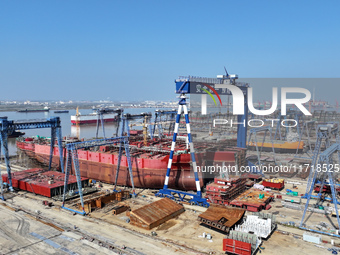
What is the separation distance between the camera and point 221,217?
23.3 m

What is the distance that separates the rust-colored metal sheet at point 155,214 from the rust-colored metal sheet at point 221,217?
294 cm

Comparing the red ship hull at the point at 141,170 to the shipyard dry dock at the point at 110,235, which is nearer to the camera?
the shipyard dry dock at the point at 110,235

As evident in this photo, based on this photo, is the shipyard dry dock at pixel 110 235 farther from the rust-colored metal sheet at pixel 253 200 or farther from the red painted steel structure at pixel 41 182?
the red painted steel structure at pixel 41 182

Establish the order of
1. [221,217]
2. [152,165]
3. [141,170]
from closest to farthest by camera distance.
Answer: [221,217] < [152,165] < [141,170]

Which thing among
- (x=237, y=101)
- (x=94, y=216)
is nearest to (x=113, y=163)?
(x=94, y=216)

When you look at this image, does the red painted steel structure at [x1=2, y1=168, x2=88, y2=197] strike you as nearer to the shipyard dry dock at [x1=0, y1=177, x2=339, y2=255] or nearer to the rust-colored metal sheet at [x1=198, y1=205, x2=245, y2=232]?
the shipyard dry dock at [x1=0, y1=177, x2=339, y2=255]

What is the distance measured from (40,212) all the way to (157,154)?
15.7 m

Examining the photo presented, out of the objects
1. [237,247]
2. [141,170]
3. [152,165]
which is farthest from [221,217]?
[141,170]

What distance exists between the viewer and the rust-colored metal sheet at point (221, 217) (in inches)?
879

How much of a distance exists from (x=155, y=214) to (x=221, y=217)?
561cm

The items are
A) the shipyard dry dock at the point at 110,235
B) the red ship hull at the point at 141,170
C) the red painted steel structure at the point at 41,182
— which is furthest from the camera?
the red ship hull at the point at 141,170

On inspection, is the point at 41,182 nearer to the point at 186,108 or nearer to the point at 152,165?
the point at 152,165

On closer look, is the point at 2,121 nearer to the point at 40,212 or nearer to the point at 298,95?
the point at 40,212

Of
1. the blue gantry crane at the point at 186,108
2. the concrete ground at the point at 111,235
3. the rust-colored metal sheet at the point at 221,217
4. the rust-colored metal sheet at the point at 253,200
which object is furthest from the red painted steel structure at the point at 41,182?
the rust-colored metal sheet at the point at 253,200
